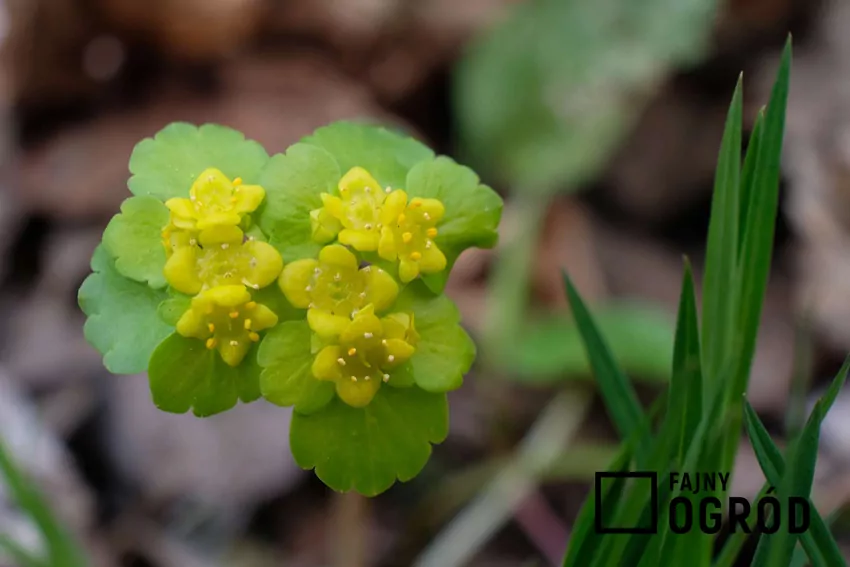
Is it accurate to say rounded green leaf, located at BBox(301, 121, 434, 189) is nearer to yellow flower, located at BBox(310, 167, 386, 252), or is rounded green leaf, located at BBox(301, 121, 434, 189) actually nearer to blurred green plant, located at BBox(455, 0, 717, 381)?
yellow flower, located at BBox(310, 167, 386, 252)

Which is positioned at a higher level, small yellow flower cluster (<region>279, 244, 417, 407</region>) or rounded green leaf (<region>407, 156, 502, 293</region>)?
rounded green leaf (<region>407, 156, 502, 293</region>)

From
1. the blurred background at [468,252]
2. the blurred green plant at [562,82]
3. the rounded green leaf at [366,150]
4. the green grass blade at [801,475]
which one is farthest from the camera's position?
the blurred green plant at [562,82]

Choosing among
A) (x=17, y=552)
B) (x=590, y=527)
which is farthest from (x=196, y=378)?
(x=17, y=552)

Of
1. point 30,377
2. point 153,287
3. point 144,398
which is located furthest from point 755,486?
point 30,377

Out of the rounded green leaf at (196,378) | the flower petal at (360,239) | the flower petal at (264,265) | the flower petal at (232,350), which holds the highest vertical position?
the flower petal at (360,239)

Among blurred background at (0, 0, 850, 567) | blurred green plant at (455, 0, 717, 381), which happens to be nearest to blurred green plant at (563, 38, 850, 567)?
blurred background at (0, 0, 850, 567)

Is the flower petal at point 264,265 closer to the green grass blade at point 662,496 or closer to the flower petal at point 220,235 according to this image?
the flower petal at point 220,235

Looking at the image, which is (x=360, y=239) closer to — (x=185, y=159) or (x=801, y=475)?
(x=185, y=159)

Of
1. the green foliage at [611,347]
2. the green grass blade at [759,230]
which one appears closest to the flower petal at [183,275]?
the green grass blade at [759,230]
